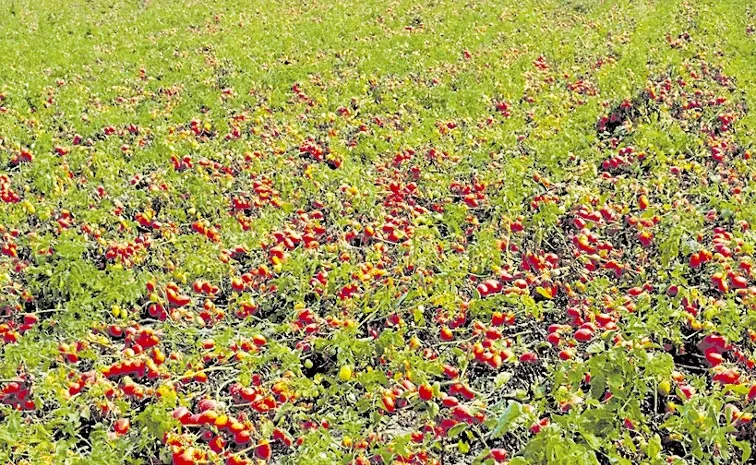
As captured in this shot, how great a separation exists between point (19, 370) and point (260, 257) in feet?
7.31

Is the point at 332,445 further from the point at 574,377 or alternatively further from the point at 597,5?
the point at 597,5

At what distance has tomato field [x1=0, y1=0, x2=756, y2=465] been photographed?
430 centimetres

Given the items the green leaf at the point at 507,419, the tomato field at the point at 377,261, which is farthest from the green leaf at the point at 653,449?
the green leaf at the point at 507,419

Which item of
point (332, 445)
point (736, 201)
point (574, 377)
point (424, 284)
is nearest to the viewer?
point (332, 445)

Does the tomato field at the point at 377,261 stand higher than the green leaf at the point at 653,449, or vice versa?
the green leaf at the point at 653,449

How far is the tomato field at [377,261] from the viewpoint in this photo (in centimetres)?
430

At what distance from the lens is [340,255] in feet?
20.8

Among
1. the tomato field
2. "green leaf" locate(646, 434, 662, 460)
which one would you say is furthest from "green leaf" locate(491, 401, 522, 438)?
"green leaf" locate(646, 434, 662, 460)

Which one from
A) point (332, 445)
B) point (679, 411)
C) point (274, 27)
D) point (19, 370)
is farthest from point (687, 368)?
point (274, 27)

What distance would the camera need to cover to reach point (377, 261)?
6.23 meters

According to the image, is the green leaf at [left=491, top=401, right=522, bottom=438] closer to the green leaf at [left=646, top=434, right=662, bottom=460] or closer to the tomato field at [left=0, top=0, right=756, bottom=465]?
the tomato field at [left=0, top=0, right=756, bottom=465]

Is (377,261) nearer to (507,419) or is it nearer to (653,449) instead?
(507,419)

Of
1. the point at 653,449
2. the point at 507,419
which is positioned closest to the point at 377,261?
the point at 507,419

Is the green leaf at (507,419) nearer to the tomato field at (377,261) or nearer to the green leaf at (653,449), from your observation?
the tomato field at (377,261)
